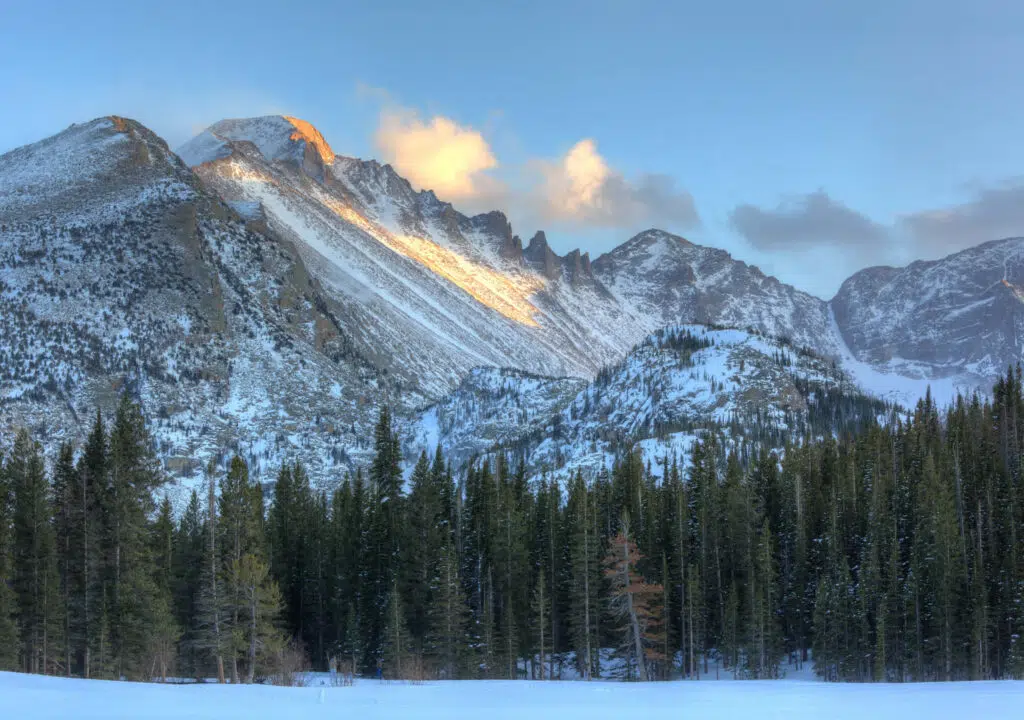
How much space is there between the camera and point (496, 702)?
23.7 metres

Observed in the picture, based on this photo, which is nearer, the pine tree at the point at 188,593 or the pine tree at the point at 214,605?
the pine tree at the point at 214,605

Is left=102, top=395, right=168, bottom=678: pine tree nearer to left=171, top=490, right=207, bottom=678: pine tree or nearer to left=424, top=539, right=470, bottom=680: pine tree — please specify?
left=171, top=490, right=207, bottom=678: pine tree

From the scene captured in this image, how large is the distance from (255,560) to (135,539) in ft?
20.1

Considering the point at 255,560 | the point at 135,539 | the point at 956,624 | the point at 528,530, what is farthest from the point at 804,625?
the point at 135,539

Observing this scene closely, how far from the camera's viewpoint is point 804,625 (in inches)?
2940

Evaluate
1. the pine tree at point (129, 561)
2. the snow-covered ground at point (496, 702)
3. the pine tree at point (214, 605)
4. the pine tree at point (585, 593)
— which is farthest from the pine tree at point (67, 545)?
the pine tree at point (585, 593)

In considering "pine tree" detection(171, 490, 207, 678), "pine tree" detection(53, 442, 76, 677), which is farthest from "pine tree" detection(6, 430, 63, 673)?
"pine tree" detection(171, 490, 207, 678)

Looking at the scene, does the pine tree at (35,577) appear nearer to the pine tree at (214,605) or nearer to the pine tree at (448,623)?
the pine tree at (214,605)

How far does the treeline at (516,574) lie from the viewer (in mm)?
51688

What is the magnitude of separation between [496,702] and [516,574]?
48781 millimetres

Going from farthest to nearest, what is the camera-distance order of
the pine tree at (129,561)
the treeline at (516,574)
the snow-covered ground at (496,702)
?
1. the treeline at (516,574)
2. the pine tree at (129,561)
3. the snow-covered ground at (496,702)

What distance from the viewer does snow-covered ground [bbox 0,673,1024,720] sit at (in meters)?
20.5

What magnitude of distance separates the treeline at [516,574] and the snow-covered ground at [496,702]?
1106 inches

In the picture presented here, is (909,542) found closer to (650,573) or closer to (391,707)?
(650,573)
